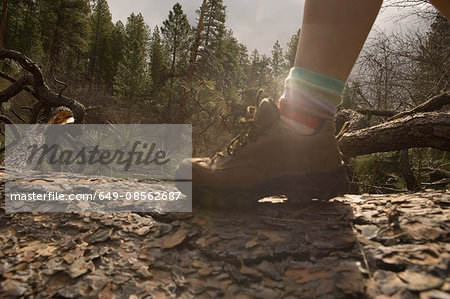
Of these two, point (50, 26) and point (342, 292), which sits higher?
point (50, 26)

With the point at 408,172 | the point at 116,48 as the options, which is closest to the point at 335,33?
the point at 408,172

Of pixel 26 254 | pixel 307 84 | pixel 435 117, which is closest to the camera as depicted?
pixel 26 254

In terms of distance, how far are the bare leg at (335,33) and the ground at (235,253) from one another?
598 millimetres

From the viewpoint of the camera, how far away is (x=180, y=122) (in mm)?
9273

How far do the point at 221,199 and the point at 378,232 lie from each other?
58cm

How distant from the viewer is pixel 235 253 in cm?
78

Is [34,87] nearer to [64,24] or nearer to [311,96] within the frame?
[311,96]

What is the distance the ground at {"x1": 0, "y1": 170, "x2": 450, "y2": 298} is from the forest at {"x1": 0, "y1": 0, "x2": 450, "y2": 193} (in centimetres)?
57

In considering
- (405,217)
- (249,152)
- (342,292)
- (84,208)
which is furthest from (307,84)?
→ (84,208)

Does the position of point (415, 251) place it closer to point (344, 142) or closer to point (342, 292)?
point (342, 292)

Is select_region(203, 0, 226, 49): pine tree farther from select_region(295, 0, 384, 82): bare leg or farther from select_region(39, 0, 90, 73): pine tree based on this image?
select_region(295, 0, 384, 82): bare leg

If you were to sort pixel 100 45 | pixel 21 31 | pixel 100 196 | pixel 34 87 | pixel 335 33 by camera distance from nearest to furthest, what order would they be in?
1. pixel 335 33
2. pixel 100 196
3. pixel 34 87
4. pixel 21 31
5. pixel 100 45

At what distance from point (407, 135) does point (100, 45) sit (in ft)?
106

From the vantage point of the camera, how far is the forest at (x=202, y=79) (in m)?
2.58
